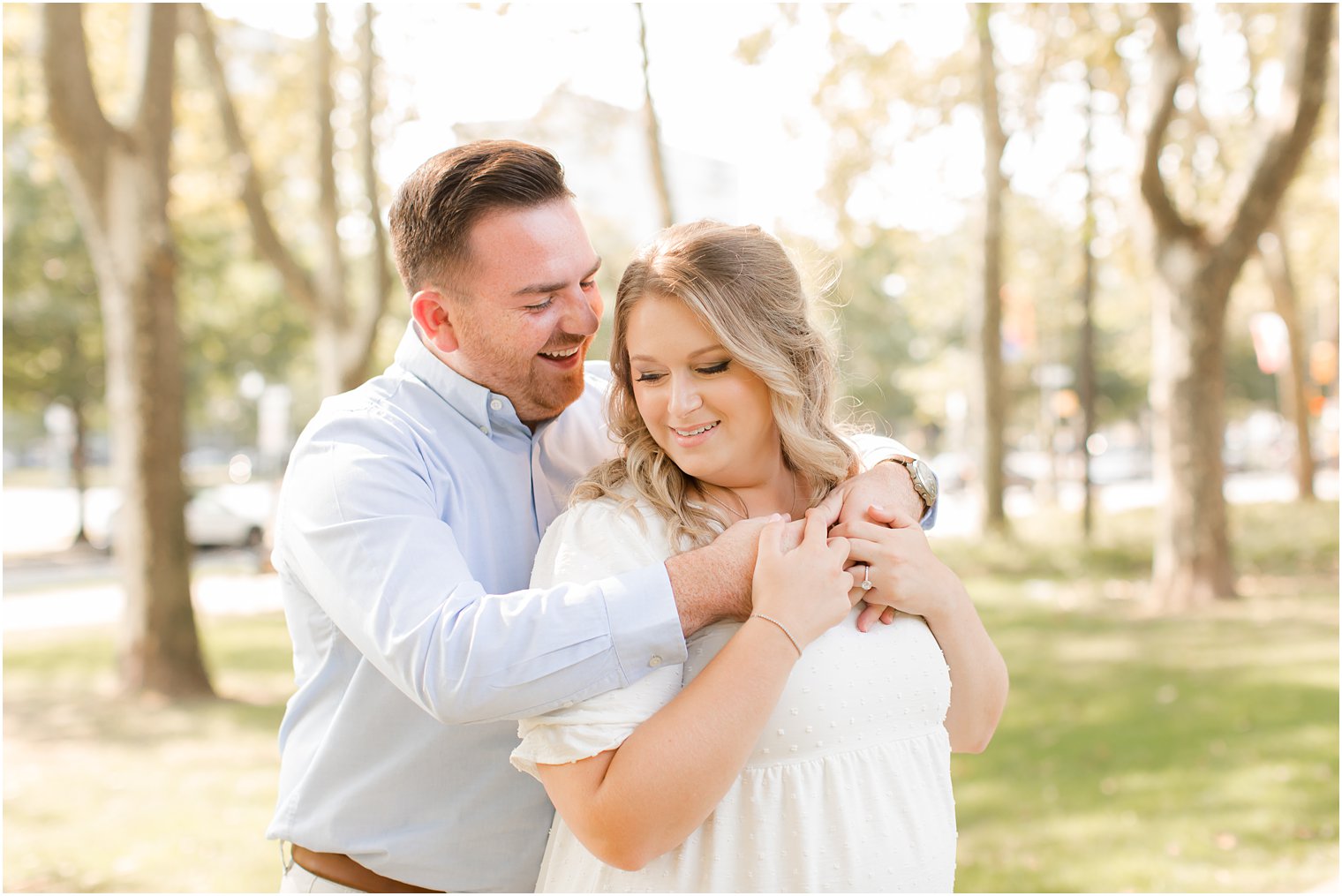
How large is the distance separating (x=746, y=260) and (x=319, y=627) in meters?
1.19

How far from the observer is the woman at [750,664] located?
200 centimetres

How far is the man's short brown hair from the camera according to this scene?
259 centimetres

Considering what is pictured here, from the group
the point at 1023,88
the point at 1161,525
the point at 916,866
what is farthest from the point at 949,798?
the point at 1023,88

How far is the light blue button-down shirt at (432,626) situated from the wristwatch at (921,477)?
29.2 inches

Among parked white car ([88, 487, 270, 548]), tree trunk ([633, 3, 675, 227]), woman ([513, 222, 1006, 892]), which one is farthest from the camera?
parked white car ([88, 487, 270, 548])

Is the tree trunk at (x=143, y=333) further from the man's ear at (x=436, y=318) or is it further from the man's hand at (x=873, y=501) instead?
the man's hand at (x=873, y=501)

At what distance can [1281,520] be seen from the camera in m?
19.1

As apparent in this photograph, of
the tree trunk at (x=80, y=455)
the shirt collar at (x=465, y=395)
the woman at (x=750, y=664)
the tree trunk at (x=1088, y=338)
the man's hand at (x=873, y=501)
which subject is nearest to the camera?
the woman at (x=750, y=664)

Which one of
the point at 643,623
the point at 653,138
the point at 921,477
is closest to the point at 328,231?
the point at 653,138

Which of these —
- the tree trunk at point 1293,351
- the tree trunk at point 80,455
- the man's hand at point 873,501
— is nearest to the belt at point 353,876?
the man's hand at point 873,501

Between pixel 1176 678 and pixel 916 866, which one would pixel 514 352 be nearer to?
pixel 916 866

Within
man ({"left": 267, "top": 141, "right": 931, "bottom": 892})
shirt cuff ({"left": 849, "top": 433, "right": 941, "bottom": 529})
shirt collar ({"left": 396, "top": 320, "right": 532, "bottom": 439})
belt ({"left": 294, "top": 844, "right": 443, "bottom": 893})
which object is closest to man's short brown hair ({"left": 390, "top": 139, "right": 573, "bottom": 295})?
man ({"left": 267, "top": 141, "right": 931, "bottom": 892})

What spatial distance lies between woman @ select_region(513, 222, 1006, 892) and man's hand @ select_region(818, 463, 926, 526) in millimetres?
49

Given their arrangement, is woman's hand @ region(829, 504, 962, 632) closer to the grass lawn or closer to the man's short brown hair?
the man's short brown hair
